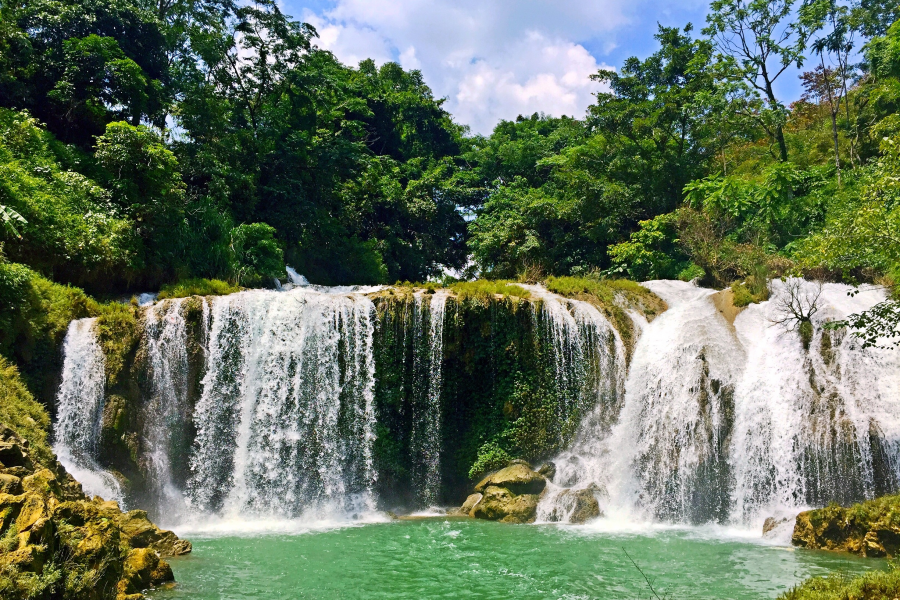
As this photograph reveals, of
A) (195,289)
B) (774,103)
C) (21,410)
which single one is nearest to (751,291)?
(774,103)

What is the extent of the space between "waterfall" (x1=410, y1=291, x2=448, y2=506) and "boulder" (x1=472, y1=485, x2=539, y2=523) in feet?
6.86

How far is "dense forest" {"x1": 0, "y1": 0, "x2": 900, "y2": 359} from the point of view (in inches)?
733

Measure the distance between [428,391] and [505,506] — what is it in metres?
3.91

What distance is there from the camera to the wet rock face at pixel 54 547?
6.25 meters

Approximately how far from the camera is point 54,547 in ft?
22.1

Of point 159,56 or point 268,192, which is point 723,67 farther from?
point 159,56

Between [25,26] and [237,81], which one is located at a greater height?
[237,81]

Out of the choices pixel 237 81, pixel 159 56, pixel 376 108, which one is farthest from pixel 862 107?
pixel 159 56

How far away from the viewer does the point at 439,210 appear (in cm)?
3500

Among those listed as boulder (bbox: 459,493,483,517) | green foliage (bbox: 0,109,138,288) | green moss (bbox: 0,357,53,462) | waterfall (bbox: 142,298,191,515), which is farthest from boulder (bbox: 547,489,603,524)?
green foliage (bbox: 0,109,138,288)

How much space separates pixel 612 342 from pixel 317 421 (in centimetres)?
833

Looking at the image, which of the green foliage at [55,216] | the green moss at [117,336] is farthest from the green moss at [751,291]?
the green foliage at [55,216]

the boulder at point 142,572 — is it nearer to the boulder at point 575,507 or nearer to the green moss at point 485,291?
the boulder at point 575,507

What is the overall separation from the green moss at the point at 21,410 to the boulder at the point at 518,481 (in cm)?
953
